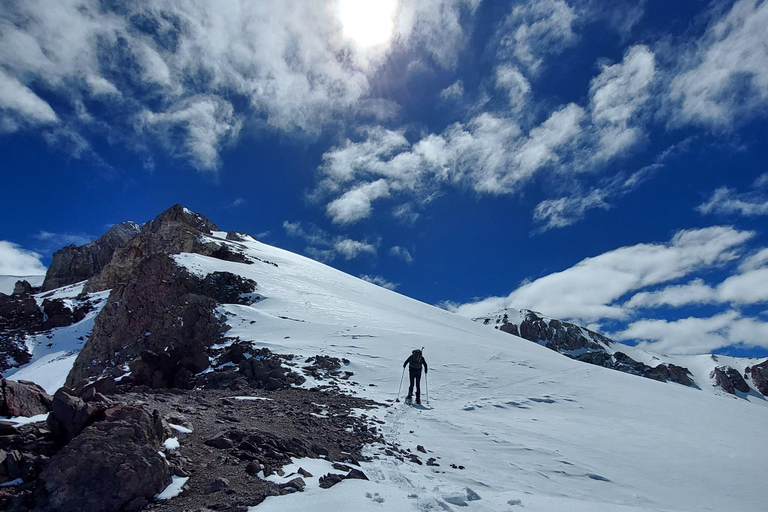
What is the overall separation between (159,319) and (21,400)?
2163 cm

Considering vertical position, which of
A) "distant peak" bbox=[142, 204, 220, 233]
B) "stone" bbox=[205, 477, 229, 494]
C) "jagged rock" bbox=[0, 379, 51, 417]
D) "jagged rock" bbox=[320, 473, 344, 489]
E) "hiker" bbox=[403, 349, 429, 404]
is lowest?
"stone" bbox=[205, 477, 229, 494]

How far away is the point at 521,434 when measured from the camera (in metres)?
11.4

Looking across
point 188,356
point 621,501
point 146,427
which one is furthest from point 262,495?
point 188,356

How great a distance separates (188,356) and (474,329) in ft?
91.5

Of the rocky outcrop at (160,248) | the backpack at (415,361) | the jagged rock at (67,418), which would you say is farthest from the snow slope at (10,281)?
the jagged rock at (67,418)

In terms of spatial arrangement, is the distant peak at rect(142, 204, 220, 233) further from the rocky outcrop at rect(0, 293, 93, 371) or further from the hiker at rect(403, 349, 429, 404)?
the hiker at rect(403, 349, 429, 404)

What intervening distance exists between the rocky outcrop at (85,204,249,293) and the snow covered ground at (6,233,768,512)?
2531 cm

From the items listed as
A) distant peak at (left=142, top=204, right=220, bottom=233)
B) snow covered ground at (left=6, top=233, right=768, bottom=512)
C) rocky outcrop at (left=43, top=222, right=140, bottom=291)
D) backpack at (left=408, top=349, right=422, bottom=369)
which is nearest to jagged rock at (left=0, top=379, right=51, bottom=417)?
snow covered ground at (left=6, top=233, right=768, bottom=512)

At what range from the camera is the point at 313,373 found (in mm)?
17328

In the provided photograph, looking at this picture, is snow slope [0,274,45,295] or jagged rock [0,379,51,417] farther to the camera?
snow slope [0,274,45,295]

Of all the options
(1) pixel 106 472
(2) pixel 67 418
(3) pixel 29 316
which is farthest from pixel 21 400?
(3) pixel 29 316

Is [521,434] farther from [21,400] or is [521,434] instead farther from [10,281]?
[10,281]

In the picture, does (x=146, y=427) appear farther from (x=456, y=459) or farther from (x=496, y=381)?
(x=496, y=381)

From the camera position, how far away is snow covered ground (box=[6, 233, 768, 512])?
657cm
